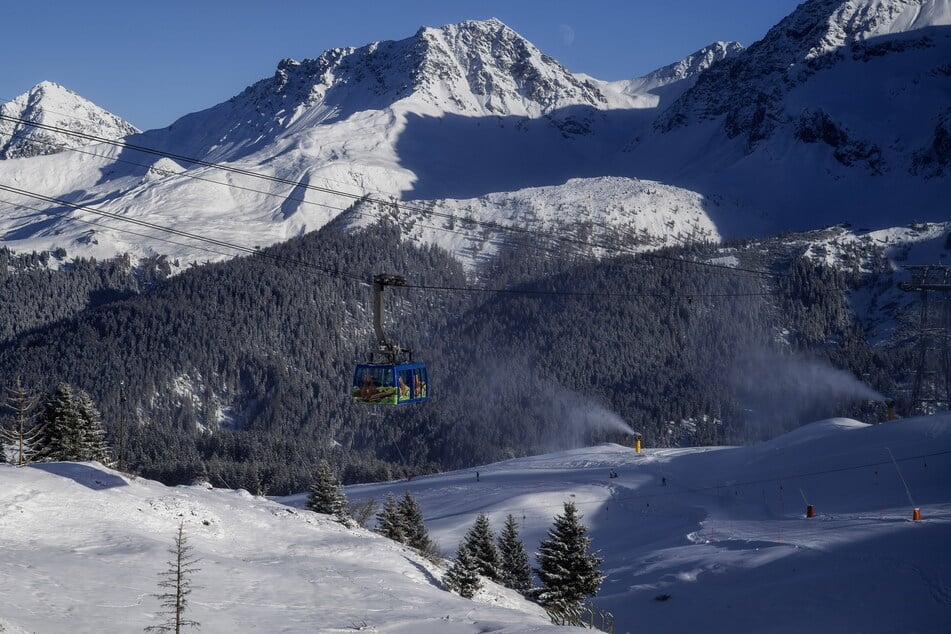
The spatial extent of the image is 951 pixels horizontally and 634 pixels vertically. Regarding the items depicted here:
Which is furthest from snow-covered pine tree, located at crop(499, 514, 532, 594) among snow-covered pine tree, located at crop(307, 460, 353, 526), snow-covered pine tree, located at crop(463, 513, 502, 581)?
snow-covered pine tree, located at crop(307, 460, 353, 526)

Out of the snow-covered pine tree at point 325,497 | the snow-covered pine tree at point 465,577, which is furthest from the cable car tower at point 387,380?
the snow-covered pine tree at point 325,497

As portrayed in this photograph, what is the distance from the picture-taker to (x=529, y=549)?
6944cm

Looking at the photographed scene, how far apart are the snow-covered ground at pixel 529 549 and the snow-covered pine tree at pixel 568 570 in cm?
233

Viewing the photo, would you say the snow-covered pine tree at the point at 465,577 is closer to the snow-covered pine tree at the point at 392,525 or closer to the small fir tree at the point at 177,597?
the small fir tree at the point at 177,597

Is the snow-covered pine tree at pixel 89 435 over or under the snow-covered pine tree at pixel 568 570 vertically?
over

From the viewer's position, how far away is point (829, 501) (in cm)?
6625

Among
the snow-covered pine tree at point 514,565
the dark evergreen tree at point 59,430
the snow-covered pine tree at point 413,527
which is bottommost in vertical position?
the snow-covered pine tree at point 514,565

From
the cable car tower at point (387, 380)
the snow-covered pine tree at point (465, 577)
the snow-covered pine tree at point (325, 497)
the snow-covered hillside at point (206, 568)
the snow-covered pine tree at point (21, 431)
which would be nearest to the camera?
the snow-covered hillside at point (206, 568)

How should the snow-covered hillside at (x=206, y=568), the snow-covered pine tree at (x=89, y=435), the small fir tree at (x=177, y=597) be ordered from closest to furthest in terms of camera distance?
1. the small fir tree at (x=177, y=597)
2. the snow-covered hillside at (x=206, y=568)
3. the snow-covered pine tree at (x=89, y=435)

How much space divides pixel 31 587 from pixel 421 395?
47.4 ft

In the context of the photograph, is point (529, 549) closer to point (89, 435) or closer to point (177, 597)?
point (89, 435)

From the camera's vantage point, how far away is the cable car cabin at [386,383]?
3462 cm

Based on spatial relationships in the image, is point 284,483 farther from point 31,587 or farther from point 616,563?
point 31,587

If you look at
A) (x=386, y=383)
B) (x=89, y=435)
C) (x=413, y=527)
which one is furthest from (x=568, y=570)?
(x=89, y=435)
